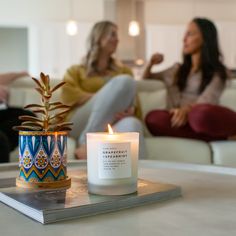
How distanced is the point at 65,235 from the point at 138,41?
17.6ft

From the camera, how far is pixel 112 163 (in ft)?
2.07

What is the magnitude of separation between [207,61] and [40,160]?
1.95 meters

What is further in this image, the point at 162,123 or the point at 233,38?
the point at 233,38

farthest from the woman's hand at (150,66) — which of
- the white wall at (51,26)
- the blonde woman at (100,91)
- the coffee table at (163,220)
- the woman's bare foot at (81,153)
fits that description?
the white wall at (51,26)

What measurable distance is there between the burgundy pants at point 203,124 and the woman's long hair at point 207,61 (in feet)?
1.41

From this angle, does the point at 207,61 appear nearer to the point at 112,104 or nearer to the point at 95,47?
the point at 95,47

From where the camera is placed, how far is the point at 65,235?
488 millimetres

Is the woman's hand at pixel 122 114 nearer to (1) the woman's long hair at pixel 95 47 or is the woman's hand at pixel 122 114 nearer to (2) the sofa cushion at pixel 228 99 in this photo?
(1) the woman's long hair at pixel 95 47

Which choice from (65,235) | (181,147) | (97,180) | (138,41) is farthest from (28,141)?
(138,41)

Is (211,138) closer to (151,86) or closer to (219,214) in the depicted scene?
(151,86)

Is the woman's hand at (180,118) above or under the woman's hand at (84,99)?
under

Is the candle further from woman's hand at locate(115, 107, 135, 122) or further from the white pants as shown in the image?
woman's hand at locate(115, 107, 135, 122)

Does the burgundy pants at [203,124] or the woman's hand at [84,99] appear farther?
the woman's hand at [84,99]

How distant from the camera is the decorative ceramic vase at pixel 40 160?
2.30 ft
